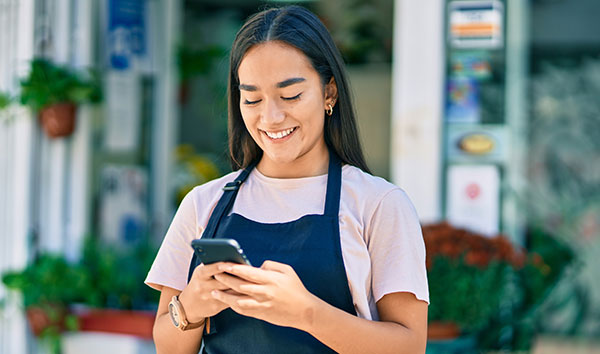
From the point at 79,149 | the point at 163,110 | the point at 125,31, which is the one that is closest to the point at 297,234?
the point at 79,149

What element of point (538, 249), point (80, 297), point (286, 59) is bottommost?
point (80, 297)

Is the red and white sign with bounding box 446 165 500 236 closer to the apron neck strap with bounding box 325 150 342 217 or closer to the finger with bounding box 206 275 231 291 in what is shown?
the apron neck strap with bounding box 325 150 342 217

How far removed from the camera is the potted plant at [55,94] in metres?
4.36

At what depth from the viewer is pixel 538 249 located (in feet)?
12.3

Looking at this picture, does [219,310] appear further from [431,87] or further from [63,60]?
[63,60]

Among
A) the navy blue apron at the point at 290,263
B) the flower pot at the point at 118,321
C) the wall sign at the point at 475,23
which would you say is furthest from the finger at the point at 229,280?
the wall sign at the point at 475,23

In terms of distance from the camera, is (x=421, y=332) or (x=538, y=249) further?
(x=538, y=249)

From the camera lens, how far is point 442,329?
3229 millimetres

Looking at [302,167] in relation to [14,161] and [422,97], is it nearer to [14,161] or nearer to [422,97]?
[422,97]

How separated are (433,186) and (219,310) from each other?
111 inches

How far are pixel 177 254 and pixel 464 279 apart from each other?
1718mm

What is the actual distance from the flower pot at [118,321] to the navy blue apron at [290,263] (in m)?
2.64

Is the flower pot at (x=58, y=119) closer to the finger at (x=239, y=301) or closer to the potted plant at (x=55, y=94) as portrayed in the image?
the potted plant at (x=55, y=94)

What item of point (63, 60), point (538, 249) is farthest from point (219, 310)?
point (63, 60)
